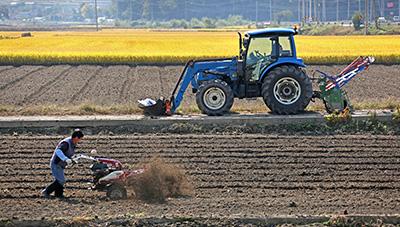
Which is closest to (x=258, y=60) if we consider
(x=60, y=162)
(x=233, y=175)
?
(x=233, y=175)

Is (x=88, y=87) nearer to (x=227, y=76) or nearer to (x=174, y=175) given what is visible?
(x=227, y=76)

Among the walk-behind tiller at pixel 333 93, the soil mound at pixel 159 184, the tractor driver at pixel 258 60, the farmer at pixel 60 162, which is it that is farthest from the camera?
the walk-behind tiller at pixel 333 93

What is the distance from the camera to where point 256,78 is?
1988 cm

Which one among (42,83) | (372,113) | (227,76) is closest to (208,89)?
(227,76)

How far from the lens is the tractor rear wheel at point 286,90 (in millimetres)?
19438

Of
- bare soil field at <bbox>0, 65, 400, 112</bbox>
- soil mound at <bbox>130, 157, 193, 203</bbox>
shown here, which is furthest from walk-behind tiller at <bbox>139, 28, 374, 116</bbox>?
soil mound at <bbox>130, 157, 193, 203</bbox>

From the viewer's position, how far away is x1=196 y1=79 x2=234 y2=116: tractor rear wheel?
19656mm

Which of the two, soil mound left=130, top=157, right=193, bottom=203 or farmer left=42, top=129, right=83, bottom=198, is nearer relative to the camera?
farmer left=42, top=129, right=83, bottom=198

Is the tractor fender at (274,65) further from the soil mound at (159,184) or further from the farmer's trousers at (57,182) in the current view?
the farmer's trousers at (57,182)

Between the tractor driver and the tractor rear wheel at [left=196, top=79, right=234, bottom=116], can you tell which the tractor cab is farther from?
the tractor rear wheel at [left=196, top=79, right=234, bottom=116]

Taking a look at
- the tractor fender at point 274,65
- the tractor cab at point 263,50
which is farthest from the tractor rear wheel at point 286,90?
the tractor cab at point 263,50

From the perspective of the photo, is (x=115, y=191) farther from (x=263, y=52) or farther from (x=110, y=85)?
(x=110, y=85)

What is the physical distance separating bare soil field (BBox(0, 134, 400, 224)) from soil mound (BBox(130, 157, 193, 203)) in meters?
0.25

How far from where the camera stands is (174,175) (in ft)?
45.9
